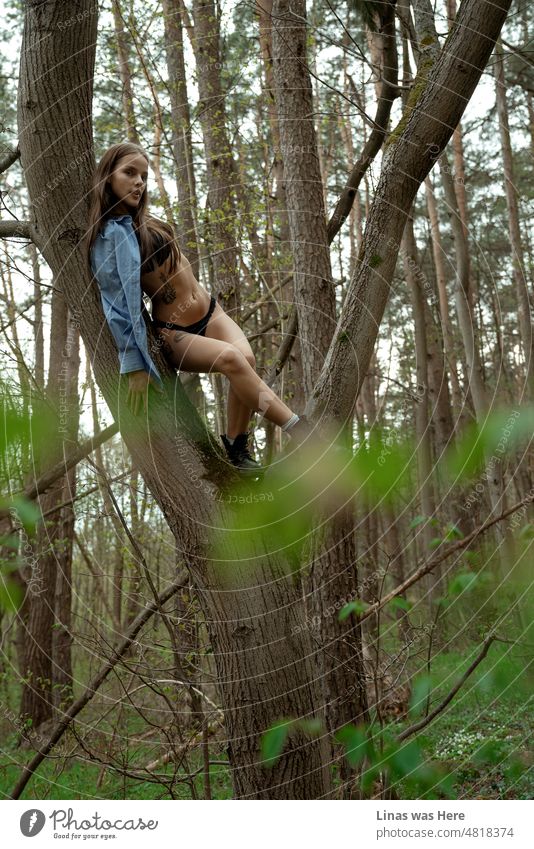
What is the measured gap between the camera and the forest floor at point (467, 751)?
3137 mm

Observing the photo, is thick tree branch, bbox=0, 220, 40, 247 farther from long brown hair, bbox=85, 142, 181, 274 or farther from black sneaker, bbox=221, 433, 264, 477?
black sneaker, bbox=221, 433, 264, 477

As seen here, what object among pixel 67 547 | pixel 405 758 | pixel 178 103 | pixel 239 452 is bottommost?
pixel 405 758

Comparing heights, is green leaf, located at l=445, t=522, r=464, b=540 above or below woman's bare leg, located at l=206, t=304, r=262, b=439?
below

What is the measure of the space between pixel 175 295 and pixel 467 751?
8.98 ft

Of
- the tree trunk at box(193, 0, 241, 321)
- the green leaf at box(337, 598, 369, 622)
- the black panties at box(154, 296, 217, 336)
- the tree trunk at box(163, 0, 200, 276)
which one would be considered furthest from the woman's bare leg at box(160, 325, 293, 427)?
the tree trunk at box(163, 0, 200, 276)

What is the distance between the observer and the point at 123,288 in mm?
2754

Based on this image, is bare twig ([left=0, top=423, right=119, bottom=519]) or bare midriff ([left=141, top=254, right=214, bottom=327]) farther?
bare twig ([left=0, top=423, right=119, bottom=519])

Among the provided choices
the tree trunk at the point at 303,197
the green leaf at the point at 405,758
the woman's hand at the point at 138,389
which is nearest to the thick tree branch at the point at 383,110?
the tree trunk at the point at 303,197

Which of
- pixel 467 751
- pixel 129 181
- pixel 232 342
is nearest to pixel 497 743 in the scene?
pixel 467 751

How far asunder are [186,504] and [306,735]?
0.95 meters

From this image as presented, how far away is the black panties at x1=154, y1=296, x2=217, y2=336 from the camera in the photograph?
3289 mm

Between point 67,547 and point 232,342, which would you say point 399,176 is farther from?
point 67,547

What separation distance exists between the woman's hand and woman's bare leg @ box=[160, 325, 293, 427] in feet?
1.16
